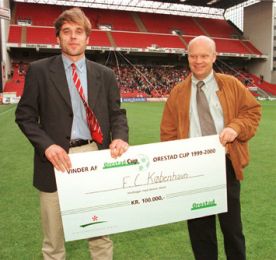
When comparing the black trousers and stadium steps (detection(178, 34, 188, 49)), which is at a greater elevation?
stadium steps (detection(178, 34, 188, 49))

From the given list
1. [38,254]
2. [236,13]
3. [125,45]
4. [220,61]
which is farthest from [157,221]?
[236,13]

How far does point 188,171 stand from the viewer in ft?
8.94

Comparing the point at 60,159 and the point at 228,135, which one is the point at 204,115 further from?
the point at 60,159

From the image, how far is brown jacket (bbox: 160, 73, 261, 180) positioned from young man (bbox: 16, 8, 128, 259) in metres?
0.51

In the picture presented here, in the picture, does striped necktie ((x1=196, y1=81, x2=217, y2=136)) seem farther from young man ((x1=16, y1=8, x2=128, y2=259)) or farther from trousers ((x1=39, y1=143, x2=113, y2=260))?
trousers ((x1=39, y1=143, x2=113, y2=260))

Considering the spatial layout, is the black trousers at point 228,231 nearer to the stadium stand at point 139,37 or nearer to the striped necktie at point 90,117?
the striped necktie at point 90,117

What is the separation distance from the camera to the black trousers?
299 centimetres

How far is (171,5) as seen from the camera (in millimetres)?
50625

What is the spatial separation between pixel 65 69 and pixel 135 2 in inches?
1940

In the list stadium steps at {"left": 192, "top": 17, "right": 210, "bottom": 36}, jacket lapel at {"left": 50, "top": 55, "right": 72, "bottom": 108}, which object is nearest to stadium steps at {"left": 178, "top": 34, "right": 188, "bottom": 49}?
stadium steps at {"left": 192, "top": 17, "right": 210, "bottom": 36}

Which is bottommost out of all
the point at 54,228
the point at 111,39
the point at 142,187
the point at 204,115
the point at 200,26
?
the point at 54,228

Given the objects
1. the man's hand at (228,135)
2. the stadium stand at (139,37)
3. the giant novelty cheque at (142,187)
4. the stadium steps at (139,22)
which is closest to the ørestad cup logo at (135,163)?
the giant novelty cheque at (142,187)

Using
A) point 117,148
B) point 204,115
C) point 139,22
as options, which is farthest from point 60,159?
point 139,22

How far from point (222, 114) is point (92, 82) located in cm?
103
